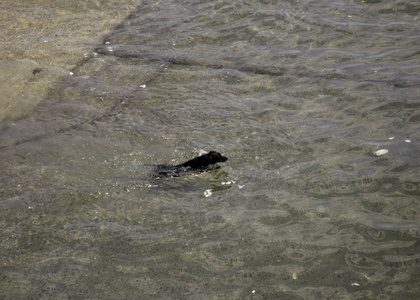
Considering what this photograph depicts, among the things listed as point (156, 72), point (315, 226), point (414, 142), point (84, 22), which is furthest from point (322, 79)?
point (84, 22)

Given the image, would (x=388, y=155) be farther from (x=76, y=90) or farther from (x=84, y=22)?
(x=84, y=22)

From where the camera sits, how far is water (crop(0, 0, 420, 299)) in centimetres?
351

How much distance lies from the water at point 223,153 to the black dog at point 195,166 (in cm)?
8

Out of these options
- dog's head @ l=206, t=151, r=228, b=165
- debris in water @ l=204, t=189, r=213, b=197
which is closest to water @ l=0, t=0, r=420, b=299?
debris in water @ l=204, t=189, r=213, b=197

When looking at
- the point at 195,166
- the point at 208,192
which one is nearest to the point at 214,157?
the point at 195,166

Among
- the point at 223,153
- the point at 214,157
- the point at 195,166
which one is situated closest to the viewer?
the point at 214,157

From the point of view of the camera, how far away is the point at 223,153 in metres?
4.84

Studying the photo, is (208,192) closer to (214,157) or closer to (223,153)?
(214,157)

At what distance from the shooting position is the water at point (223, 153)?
138 inches

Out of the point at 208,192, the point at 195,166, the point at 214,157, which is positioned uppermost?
the point at 214,157

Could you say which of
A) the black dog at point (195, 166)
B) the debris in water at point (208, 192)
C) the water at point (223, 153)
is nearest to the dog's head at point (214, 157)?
the black dog at point (195, 166)

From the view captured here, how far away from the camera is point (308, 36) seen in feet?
22.9

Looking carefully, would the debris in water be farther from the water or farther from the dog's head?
the dog's head

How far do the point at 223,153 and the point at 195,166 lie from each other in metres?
0.39
